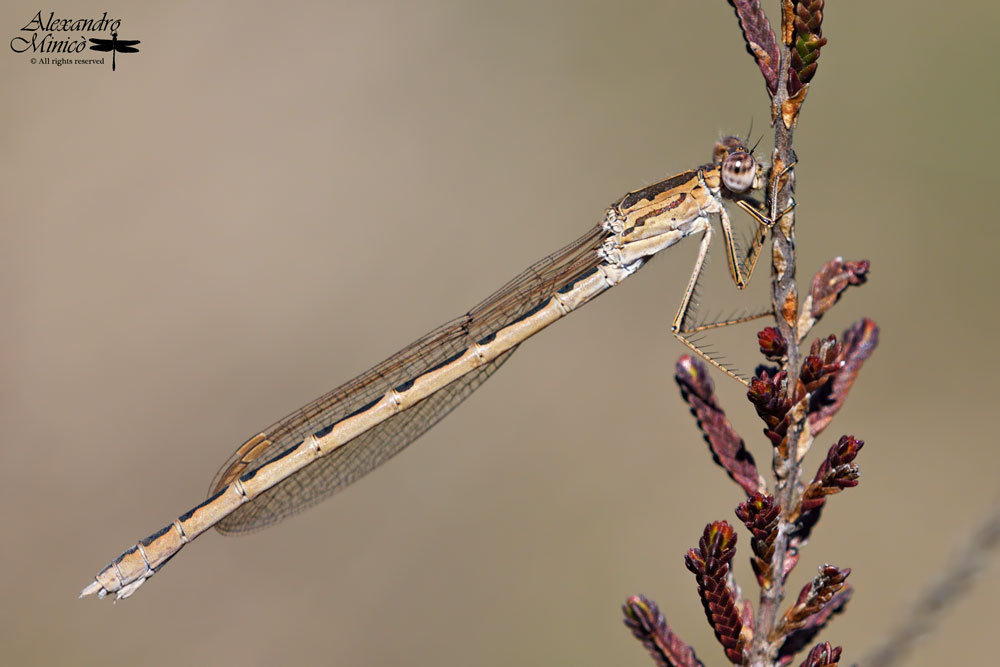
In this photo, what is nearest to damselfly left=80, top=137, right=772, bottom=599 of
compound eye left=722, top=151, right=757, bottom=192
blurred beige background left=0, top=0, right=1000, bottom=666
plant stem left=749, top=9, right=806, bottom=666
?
compound eye left=722, top=151, right=757, bottom=192

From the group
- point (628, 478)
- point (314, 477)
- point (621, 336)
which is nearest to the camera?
point (314, 477)

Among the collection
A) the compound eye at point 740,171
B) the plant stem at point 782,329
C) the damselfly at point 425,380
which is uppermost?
the damselfly at point 425,380

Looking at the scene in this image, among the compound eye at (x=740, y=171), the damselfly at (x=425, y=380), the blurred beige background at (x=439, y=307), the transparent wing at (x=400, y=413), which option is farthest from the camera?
the blurred beige background at (x=439, y=307)

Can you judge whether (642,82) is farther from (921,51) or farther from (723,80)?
(921,51)

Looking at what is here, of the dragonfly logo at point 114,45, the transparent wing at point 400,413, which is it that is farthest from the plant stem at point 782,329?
the dragonfly logo at point 114,45

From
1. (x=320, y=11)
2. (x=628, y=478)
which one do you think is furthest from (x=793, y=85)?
(x=320, y=11)

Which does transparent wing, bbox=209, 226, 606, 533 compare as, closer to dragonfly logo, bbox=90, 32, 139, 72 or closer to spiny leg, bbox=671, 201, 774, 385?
spiny leg, bbox=671, 201, 774, 385

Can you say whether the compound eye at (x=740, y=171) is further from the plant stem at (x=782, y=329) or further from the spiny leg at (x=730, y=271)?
the plant stem at (x=782, y=329)
